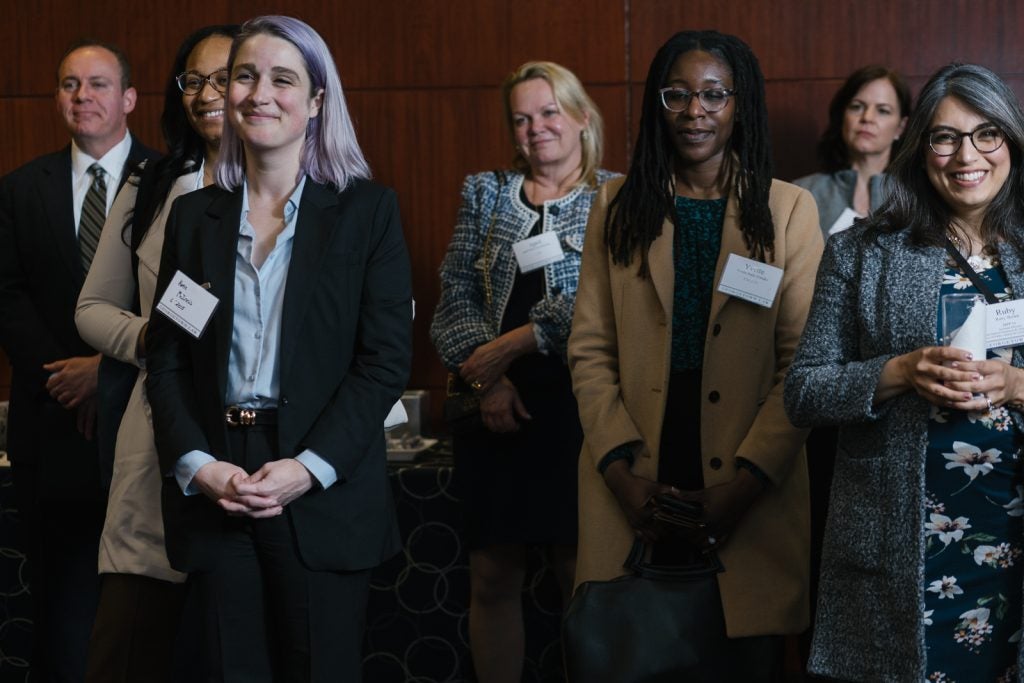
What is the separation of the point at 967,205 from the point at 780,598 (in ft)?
2.76

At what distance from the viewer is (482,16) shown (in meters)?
4.33

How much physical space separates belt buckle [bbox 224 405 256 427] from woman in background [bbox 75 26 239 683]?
424mm

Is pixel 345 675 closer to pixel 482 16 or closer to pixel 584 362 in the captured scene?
pixel 584 362

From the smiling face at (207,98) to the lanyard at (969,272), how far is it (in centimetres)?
158

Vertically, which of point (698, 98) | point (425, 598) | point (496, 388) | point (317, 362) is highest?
point (698, 98)

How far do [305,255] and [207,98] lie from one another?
72 centimetres

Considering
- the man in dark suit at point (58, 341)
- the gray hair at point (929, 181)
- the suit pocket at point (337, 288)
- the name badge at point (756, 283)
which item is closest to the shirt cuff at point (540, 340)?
the name badge at point (756, 283)

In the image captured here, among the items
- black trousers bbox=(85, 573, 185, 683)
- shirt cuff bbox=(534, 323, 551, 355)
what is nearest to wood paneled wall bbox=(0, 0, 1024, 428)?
shirt cuff bbox=(534, 323, 551, 355)

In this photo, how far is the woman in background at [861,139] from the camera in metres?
3.86

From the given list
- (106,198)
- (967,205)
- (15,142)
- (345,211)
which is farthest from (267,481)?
(15,142)

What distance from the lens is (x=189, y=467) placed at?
7.18ft

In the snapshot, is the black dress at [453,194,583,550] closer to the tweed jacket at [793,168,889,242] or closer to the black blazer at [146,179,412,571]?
the black blazer at [146,179,412,571]

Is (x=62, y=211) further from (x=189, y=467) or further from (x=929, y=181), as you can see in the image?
(x=929, y=181)

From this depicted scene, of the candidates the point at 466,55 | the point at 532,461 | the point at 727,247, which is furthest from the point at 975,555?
the point at 466,55
